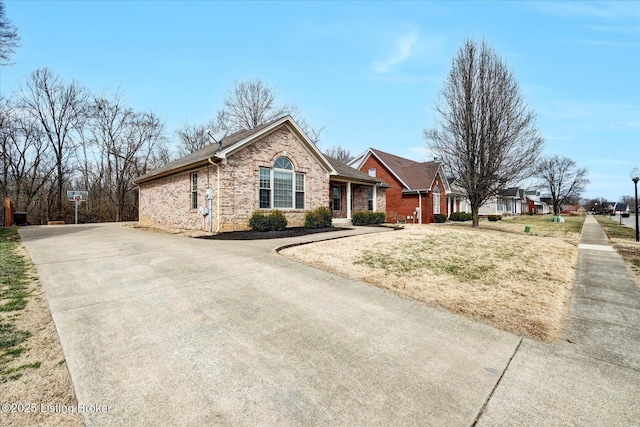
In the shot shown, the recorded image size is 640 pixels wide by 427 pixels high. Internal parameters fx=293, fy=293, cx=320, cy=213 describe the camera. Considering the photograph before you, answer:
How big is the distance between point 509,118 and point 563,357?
19521mm

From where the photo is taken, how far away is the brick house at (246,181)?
1297 centimetres

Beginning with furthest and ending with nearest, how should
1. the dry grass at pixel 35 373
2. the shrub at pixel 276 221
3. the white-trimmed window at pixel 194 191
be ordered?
the white-trimmed window at pixel 194 191, the shrub at pixel 276 221, the dry grass at pixel 35 373

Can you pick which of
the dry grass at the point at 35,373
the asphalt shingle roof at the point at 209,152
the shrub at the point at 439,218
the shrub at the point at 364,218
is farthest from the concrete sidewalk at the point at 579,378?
the shrub at the point at 439,218

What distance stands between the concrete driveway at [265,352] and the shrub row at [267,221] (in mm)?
7289

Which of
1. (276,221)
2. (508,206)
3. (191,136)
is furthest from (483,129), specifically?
(508,206)

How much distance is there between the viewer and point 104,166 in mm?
32469

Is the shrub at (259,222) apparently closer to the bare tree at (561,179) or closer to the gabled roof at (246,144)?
the gabled roof at (246,144)

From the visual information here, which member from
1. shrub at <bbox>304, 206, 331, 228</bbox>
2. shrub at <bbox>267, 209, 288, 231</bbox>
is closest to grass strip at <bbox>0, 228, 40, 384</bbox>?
shrub at <bbox>267, 209, 288, 231</bbox>

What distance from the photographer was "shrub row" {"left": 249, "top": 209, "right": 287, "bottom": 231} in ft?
43.0

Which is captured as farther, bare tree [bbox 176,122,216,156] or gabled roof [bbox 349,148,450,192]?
bare tree [bbox 176,122,216,156]

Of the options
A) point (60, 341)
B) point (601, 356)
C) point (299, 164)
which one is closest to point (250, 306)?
point (60, 341)

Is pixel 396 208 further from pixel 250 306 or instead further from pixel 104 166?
pixel 104 166

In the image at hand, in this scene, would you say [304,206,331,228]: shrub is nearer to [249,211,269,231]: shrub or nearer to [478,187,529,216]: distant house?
[249,211,269,231]: shrub

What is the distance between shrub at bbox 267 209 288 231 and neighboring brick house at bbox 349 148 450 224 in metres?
14.4
